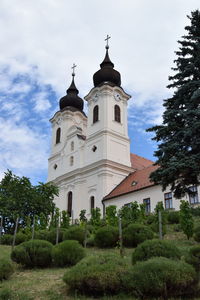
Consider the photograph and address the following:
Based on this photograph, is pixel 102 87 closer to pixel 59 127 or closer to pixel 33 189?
pixel 59 127

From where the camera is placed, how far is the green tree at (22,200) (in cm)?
2652

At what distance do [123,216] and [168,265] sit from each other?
47.0 ft

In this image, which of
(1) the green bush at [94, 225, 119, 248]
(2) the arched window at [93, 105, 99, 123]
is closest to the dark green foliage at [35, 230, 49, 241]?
(1) the green bush at [94, 225, 119, 248]

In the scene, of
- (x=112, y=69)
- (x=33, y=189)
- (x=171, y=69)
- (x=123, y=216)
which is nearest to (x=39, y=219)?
(x=33, y=189)

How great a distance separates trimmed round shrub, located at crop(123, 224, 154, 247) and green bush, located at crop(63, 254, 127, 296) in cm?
671

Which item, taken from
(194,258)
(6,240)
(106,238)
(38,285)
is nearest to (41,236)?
(6,240)

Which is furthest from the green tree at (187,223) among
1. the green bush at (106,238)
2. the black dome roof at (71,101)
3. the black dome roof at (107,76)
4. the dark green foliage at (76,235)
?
the black dome roof at (71,101)

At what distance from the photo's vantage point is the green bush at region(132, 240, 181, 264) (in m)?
9.34

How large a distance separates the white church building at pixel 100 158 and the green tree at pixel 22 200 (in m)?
7.07

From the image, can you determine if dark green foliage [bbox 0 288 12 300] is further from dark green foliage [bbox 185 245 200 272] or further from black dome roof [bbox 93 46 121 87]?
black dome roof [bbox 93 46 121 87]

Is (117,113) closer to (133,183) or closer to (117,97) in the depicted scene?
(117,97)

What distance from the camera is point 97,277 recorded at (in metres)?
8.28

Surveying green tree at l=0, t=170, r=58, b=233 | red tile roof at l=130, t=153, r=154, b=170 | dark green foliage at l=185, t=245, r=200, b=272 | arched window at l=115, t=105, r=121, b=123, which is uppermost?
arched window at l=115, t=105, r=121, b=123

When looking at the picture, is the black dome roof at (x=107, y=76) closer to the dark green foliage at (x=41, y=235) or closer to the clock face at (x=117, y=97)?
the clock face at (x=117, y=97)
